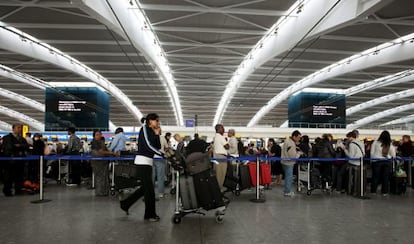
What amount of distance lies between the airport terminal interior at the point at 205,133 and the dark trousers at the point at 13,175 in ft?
0.11

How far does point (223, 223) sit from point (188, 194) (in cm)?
73

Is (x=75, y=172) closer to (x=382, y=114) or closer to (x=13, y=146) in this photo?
(x=13, y=146)

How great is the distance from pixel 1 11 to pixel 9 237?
10444mm

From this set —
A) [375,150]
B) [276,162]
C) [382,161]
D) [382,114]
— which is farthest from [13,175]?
[382,114]

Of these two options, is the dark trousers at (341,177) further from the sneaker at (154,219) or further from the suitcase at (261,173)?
the sneaker at (154,219)

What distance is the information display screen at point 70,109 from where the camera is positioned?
983 inches

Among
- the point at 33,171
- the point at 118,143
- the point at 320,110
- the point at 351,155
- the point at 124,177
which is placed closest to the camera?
the point at 124,177

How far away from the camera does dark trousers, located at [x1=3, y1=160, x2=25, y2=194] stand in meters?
8.36

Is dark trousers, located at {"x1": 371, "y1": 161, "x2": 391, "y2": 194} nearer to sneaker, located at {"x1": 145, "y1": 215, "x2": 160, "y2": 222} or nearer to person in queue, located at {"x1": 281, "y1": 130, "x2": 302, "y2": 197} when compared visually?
person in queue, located at {"x1": 281, "y1": 130, "x2": 302, "y2": 197}

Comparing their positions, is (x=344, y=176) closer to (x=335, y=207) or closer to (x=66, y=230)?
(x=335, y=207)

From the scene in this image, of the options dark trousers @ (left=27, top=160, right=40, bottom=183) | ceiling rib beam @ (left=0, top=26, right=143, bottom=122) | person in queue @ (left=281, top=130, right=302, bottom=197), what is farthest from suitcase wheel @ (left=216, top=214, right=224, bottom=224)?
ceiling rib beam @ (left=0, top=26, right=143, bottom=122)

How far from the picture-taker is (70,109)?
82.2 ft

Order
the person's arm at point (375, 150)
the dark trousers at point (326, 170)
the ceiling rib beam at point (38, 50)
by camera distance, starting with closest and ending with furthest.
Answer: the person's arm at point (375, 150), the dark trousers at point (326, 170), the ceiling rib beam at point (38, 50)

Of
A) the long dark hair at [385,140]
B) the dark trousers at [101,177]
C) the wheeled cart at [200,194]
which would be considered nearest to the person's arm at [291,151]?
the long dark hair at [385,140]
